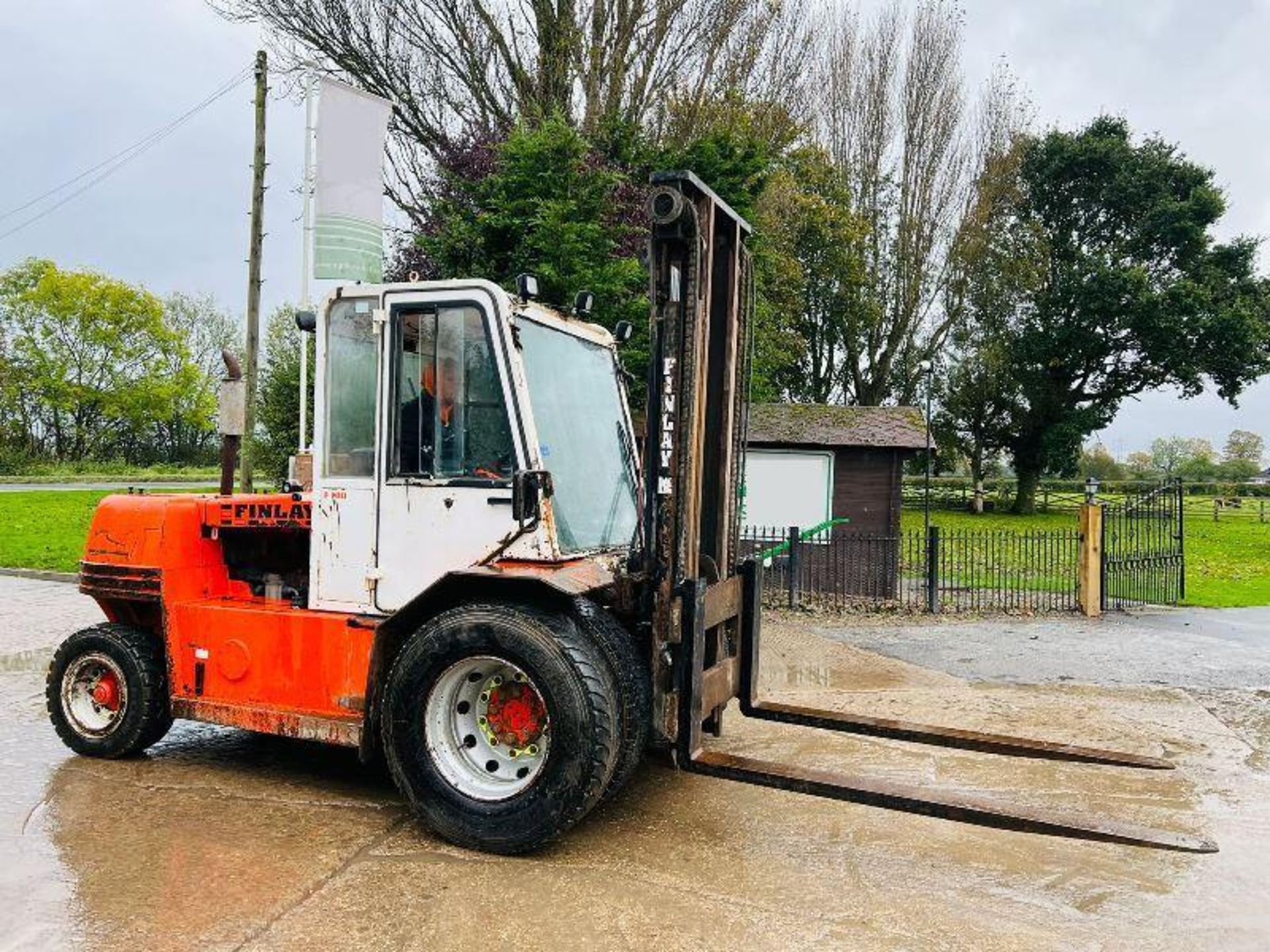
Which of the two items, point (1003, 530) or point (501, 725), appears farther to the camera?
point (1003, 530)

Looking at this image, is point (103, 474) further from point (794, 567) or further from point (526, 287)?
point (526, 287)

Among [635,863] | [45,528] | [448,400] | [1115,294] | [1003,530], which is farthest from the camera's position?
[1115,294]

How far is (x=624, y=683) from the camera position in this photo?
495cm

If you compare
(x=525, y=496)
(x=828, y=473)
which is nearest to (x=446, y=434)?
(x=525, y=496)

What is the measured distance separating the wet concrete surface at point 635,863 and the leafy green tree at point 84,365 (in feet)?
161

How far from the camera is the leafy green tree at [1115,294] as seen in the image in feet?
116

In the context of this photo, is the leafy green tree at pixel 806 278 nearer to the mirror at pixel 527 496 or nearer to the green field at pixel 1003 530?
the green field at pixel 1003 530

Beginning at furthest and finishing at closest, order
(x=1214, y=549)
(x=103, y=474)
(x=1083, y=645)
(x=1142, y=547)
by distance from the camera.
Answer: (x=103, y=474) → (x=1214, y=549) → (x=1142, y=547) → (x=1083, y=645)

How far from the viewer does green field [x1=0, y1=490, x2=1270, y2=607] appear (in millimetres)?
17000

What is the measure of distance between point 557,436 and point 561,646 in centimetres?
127

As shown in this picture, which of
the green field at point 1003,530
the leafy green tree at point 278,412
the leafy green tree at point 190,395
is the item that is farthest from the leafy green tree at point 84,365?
the leafy green tree at point 278,412

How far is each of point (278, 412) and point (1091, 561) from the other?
44.8ft

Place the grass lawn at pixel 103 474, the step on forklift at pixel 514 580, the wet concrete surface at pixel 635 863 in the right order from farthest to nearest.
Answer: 1. the grass lawn at pixel 103 474
2. the step on forklift at pixel 514 580
3. the wet concrete surface at pixel 635 863

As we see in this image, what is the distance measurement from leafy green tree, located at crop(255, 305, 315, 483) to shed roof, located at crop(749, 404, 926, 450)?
24.2ft
